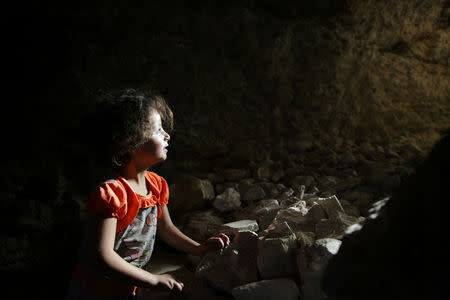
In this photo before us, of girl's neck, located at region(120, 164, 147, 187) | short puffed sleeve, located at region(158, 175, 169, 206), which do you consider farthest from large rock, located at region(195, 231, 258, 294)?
girl's neck, located at region(120, 164, 147, 187)

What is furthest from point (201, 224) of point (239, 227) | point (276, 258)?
point (276, 258)

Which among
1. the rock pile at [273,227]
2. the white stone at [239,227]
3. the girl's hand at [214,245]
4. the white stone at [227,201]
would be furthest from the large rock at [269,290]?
the white stone at [227,201]

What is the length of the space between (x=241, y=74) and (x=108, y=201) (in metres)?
1.81

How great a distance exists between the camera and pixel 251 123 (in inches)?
102

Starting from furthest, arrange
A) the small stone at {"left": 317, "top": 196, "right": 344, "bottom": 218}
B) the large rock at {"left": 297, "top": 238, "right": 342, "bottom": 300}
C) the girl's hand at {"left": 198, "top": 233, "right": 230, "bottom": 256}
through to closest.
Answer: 1. the small stone at {"left": 317, "top": 196, "right": 344, "bottom": 218}
2. the girl's hand at {"left": 198, "top": 233, "right": 230, "bottom": 256}
3. the large rock at {"left": 297, "top": 238, "right": 342, "bottom": 300}

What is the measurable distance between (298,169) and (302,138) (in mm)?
338

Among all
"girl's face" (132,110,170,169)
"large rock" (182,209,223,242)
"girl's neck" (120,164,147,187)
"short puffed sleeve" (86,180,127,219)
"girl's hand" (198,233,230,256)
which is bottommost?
"large rock" (182,209,223,242)

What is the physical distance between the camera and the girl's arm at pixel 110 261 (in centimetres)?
105

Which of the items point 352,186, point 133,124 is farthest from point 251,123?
point 133,124

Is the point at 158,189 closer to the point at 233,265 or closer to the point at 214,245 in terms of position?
the point at 214,245

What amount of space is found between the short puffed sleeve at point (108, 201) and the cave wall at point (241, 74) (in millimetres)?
1091

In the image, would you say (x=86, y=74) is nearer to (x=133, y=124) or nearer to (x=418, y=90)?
(x=133, y=124)

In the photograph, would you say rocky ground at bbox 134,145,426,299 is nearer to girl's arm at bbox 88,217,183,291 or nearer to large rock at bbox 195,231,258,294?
large rock at bbox 195,231,258,294

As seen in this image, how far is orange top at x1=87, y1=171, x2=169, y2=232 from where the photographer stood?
109 cm
